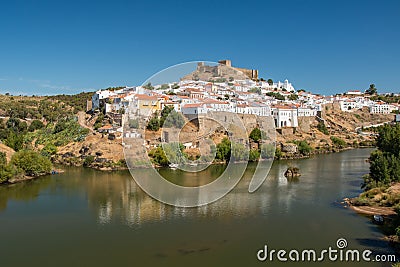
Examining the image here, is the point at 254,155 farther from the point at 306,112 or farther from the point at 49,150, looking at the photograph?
the point at 49,150

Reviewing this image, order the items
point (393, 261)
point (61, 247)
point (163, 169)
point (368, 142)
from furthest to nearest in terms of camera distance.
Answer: point (368, 142)
point (163, 169)
point (61, 247)
point (393, 261)

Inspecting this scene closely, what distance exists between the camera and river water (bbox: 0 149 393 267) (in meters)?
6.50

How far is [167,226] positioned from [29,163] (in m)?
8.38

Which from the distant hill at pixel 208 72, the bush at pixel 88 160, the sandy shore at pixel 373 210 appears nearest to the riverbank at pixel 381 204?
the sandy shore at pixel 373 210

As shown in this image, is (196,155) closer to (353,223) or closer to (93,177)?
(93,177)

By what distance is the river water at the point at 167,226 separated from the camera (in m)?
6.50

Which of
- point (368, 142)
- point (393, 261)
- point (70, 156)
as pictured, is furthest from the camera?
point (368, 142)

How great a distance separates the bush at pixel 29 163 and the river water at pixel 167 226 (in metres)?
1.56

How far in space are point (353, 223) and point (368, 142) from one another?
56.3 feet

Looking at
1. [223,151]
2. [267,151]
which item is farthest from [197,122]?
[267,151]

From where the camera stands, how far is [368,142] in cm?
2358

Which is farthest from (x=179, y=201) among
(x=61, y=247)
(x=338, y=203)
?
(x=338, y=203)

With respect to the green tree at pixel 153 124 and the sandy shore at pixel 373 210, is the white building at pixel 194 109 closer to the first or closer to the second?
the green tree at pixel 153 124

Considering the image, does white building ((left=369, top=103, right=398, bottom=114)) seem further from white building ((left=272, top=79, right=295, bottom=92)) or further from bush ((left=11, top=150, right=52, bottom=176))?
bush ((left=11, top=150, right=52, bottom=176))
